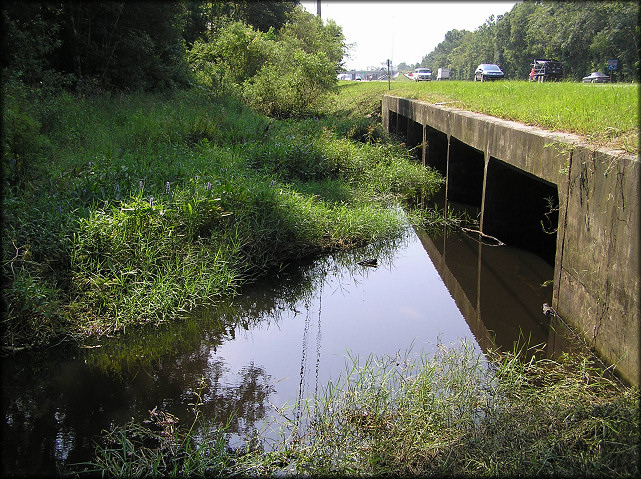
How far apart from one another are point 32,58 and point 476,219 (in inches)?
408

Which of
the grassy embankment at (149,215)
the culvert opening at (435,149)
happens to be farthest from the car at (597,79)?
the grassy embankment at (149,215)

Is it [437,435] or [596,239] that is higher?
[596,239]

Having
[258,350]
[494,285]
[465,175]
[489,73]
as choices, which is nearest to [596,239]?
[494,285]

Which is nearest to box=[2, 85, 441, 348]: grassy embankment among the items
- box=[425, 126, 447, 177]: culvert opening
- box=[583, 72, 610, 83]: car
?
box=[425, 126, 447, 177]: culvert opening

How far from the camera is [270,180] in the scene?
885cm

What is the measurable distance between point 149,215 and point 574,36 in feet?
144

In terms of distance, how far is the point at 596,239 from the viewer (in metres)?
4.77

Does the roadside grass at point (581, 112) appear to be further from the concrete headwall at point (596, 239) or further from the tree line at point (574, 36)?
the tree line at point (574, 36)

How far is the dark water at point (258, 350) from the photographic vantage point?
414cm

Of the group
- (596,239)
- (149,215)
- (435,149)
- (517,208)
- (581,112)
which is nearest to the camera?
(596,239)

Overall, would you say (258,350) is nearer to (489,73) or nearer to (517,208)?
(517,208)

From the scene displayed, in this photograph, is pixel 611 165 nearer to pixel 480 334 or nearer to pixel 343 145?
pixel 480 334

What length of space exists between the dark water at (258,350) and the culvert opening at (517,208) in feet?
2.64

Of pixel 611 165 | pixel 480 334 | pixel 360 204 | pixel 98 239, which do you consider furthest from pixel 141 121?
pixel 611 165
